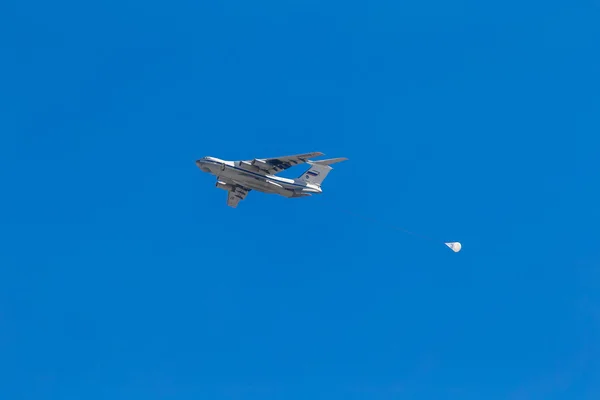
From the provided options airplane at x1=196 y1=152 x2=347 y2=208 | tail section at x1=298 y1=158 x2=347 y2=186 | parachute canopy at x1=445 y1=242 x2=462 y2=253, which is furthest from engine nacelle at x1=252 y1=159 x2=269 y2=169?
parachute canopy at x1=445 y1=242 x2=462 y2=253

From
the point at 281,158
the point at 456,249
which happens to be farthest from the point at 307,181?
the point at 456,249

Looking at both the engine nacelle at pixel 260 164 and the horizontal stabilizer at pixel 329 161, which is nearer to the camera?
the horizontal stabilizer at pixel 329 161

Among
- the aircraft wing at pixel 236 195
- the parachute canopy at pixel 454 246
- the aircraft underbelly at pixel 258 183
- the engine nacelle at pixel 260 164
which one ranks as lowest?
the parachute canopy at pixel 454 246

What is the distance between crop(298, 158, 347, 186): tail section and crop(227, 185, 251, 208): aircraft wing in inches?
228

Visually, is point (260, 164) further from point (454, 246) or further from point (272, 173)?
point (454, 246)

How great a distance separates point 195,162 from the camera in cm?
4425

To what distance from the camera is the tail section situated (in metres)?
44.0

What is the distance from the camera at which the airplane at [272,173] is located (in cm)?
4306

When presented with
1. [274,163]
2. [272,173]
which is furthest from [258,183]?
[274,163]

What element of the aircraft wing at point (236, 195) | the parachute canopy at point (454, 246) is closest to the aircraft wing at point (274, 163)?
the aircraft wing at point (236, 195)

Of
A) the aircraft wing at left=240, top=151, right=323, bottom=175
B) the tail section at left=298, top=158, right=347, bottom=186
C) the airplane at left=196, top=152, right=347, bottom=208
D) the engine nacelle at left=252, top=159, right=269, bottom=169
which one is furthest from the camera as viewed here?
the tail section at left=298, top=158, right=347, bottom=186

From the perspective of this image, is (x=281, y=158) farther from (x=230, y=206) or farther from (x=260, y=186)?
(x=230, y=206)

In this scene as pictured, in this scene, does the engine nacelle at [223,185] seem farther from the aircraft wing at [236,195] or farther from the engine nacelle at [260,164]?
the engine nacelle at [260,164]

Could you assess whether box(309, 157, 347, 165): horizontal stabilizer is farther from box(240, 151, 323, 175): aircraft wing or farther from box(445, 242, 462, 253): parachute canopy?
box(445, 242, 462, 253): parachute canopy
